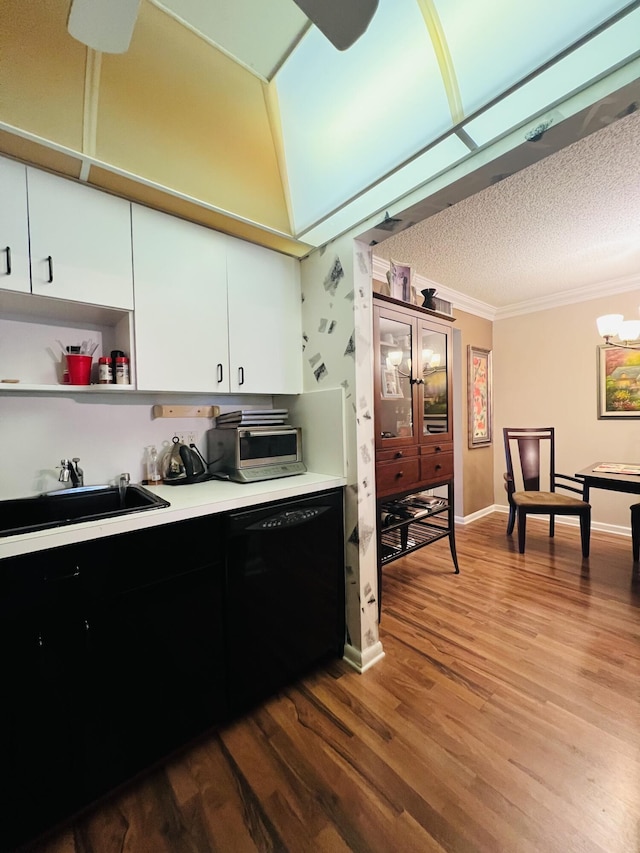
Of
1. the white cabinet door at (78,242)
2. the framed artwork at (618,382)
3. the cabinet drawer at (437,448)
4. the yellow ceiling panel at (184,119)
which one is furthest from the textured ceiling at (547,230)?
the white cabinet door at (78,242)

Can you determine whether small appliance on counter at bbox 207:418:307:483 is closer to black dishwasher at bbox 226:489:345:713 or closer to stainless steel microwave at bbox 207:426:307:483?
stainless steel microwave at bbox 207:426:307:483

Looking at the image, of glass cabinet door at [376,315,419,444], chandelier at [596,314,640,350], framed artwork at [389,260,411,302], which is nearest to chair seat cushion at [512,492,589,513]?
chandelier at [596,314,640,350]

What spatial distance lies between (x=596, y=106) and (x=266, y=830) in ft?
7.81

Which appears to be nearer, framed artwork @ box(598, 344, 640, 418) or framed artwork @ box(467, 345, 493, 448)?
framed artwork @ box(598, 344, 640, 418)

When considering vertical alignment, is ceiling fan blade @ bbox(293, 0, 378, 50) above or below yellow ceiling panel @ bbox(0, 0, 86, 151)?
below

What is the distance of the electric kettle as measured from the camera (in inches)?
68.9

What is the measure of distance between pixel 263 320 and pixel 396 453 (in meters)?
1.14

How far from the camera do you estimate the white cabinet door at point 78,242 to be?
126cm

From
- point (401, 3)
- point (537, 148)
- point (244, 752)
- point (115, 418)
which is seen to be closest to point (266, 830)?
point (244, 752)

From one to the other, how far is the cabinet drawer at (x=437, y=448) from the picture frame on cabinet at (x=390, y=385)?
17.8 inches

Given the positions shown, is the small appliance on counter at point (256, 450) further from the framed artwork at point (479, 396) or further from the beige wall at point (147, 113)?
the framed artwork at point (479, 396)

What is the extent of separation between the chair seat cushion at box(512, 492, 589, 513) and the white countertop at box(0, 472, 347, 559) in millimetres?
2242

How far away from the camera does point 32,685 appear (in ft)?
3.27

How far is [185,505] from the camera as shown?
1.28 meters
